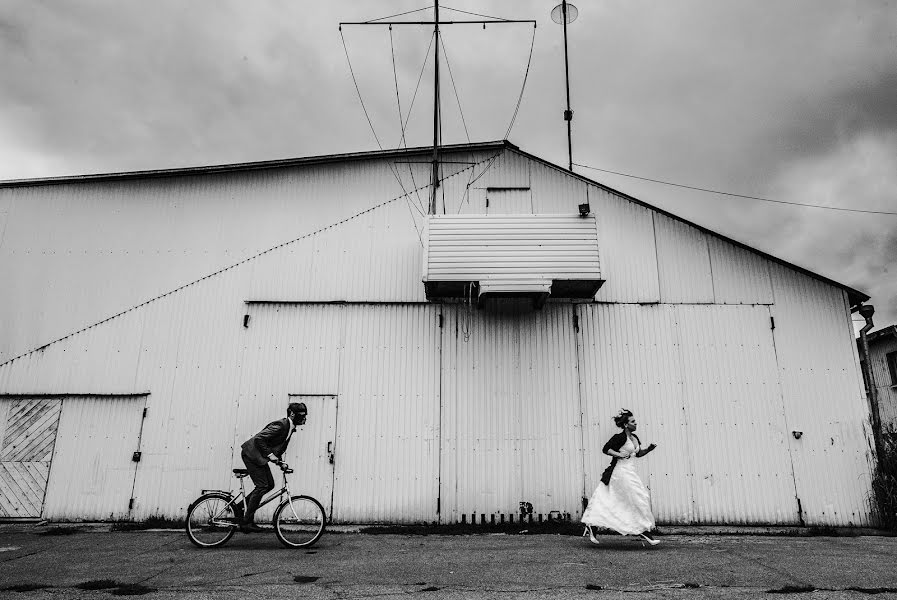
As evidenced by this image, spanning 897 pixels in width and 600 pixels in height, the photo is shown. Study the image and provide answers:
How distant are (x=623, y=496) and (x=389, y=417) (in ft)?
15.1

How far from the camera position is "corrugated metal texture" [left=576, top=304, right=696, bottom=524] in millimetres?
10273

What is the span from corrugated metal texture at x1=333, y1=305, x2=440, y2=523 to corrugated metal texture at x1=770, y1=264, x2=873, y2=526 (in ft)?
22.0

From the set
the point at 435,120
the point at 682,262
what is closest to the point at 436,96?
the point at 435,120

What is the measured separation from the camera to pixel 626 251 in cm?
1173

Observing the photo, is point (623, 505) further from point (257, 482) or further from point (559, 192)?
point (559, 192)

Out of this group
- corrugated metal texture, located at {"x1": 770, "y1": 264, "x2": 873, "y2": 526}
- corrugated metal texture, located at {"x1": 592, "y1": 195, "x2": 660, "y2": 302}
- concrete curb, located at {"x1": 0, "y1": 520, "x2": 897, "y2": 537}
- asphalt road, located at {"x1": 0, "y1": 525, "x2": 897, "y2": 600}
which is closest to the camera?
asphalt road, located at {"x1": 0, "y1": 525, "x2": 897, "y2": 600}

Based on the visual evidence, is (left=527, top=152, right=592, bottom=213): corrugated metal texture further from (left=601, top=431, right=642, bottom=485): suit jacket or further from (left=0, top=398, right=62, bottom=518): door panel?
(left=0, top=398, right=62, bottom=518): door panel

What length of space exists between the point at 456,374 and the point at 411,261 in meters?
2.55

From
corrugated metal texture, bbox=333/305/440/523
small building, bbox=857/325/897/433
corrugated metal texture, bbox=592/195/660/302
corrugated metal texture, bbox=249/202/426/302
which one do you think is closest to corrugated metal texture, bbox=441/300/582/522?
corrugated metal texture, bbox=333/305/440/523

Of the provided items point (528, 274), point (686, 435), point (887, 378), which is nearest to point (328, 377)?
point (528, 274)

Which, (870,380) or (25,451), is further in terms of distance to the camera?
(870,380)

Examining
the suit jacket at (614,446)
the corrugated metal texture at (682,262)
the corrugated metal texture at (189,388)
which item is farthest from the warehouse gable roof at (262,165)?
the suit jacket at (614,446)

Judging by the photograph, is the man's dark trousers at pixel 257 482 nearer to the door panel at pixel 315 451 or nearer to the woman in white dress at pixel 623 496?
the door panel at pixel 315 451

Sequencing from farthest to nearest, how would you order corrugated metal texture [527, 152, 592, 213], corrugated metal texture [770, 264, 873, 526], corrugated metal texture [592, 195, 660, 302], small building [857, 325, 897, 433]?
small building [857, 325, 897, 433] → corrugated metal texture [527, 152, 592, 213] → corrugated metal texture [592, 195, 660, 302] → corrugated metal texture [770, 264, 873, 526]
